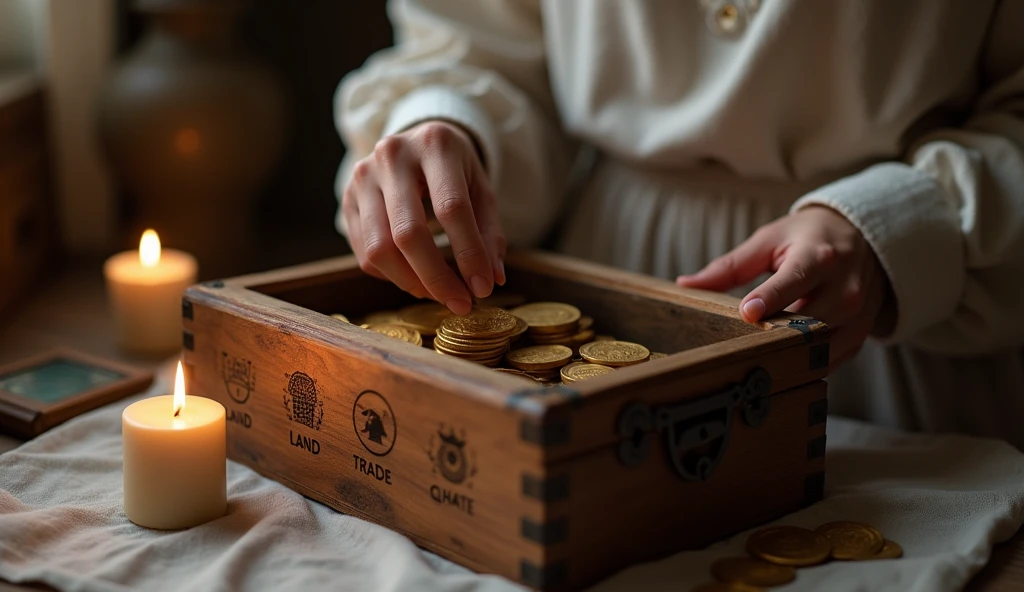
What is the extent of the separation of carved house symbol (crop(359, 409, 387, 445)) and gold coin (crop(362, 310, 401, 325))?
23 cm

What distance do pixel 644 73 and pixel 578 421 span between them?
0.64 metres

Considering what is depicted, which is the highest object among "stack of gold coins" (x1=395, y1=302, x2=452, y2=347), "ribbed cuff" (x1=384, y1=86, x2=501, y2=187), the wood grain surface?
"ribbed cuff" (x1=384, y1=86, x2=501, y2=187)

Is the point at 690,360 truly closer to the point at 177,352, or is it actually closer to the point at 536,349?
the point at 536,349

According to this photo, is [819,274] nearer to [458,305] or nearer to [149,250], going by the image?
[458,305]

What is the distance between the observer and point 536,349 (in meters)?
1.06

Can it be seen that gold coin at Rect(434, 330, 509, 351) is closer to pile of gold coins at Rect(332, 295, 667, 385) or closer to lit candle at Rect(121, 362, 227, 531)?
pile of gold coins at Rect(332, 295, 667, 385)

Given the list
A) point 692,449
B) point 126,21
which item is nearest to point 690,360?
point 692,449

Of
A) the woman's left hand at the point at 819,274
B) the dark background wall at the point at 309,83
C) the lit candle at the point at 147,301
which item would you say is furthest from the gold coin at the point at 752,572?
the dark background wall at the point at 309,83

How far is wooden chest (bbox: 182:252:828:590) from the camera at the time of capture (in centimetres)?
79

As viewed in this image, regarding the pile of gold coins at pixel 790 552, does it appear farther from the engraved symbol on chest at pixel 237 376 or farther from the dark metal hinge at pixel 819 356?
the engraved symbol on chest at pixel 237 376

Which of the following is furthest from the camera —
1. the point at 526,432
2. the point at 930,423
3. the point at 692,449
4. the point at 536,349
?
the point at 930,423

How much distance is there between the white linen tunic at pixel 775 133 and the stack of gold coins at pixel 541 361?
307 mm

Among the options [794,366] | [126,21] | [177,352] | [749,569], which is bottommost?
[177,352]

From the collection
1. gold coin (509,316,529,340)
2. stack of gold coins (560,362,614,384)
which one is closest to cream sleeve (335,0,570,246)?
gold coin (509,316,529,340)
